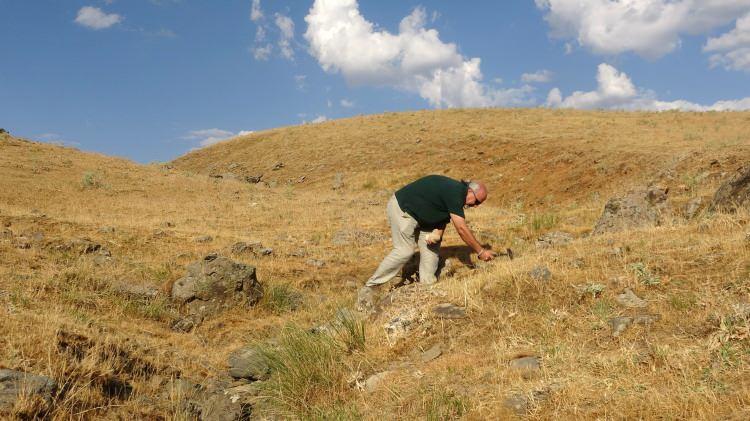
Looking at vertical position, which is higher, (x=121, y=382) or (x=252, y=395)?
(x=121, y=382)

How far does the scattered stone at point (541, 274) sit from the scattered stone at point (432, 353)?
56.4 inches

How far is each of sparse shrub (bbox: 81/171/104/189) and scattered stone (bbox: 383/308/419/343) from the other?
19.1m

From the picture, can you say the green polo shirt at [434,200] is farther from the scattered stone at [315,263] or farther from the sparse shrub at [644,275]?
the scattered stone at [315,263]

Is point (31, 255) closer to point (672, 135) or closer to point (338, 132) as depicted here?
point (672, 135)

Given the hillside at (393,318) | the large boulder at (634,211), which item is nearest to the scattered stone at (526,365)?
the hillside at (393,318)

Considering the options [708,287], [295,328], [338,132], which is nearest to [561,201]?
[708,287]

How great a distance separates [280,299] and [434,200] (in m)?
3.00

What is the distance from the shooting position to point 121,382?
15.1 ft

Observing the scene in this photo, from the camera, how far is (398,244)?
6.85 metres

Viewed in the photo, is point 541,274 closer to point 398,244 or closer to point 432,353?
point 432,353

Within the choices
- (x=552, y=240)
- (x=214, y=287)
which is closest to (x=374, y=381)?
(x=214, y=287)

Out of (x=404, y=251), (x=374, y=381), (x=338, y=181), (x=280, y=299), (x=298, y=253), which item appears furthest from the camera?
(x=338, y=181)

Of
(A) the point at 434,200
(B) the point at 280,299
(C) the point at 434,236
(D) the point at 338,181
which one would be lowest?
(B) the point at 280,299

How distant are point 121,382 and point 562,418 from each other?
153 inches
